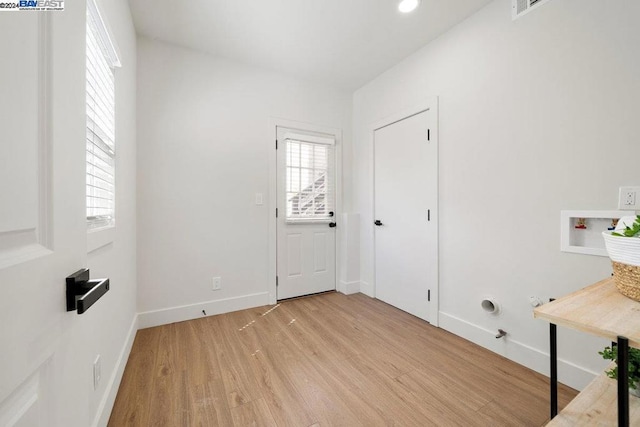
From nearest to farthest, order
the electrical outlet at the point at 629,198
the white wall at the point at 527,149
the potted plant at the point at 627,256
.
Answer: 1. the potted plant at the point at 627,256
2. the electrical outlet at the point at 629,198
3. the white wall at the point at 527,149

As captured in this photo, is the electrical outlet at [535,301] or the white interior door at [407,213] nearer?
the electrical outlet at [535,301]

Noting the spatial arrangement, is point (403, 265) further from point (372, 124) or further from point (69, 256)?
point (69, 256)

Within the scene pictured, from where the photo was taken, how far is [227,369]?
1.77 meters

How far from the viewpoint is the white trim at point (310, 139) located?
10.0 ft

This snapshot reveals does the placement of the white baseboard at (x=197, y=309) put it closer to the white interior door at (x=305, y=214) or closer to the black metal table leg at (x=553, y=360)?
the white interior door at (x=305, y=214)

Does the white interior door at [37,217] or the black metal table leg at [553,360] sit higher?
the white interior door at [37,217]

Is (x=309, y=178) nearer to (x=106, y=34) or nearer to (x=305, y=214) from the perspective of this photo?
(x=305, y=214)

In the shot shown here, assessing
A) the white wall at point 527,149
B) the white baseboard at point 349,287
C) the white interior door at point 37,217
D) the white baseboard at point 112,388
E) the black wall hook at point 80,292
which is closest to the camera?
the white interior door at point 37,217

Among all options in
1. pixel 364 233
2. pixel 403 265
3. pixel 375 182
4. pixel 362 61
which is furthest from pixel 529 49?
pixel 364 233

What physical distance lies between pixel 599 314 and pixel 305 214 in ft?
8.53

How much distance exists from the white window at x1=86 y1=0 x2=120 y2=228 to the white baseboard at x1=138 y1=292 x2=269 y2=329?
127 centimetres

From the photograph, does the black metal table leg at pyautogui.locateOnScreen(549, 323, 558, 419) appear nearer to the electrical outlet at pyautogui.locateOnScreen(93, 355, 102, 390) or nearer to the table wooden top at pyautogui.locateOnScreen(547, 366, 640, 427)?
the table wooden top at pyautogui.locateOnScreen(547, 366, 640, 427)

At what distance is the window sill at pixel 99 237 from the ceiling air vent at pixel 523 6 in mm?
2888

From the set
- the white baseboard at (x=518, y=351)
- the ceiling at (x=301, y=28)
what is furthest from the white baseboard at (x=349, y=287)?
the ceiling at (x=301, y=28)
